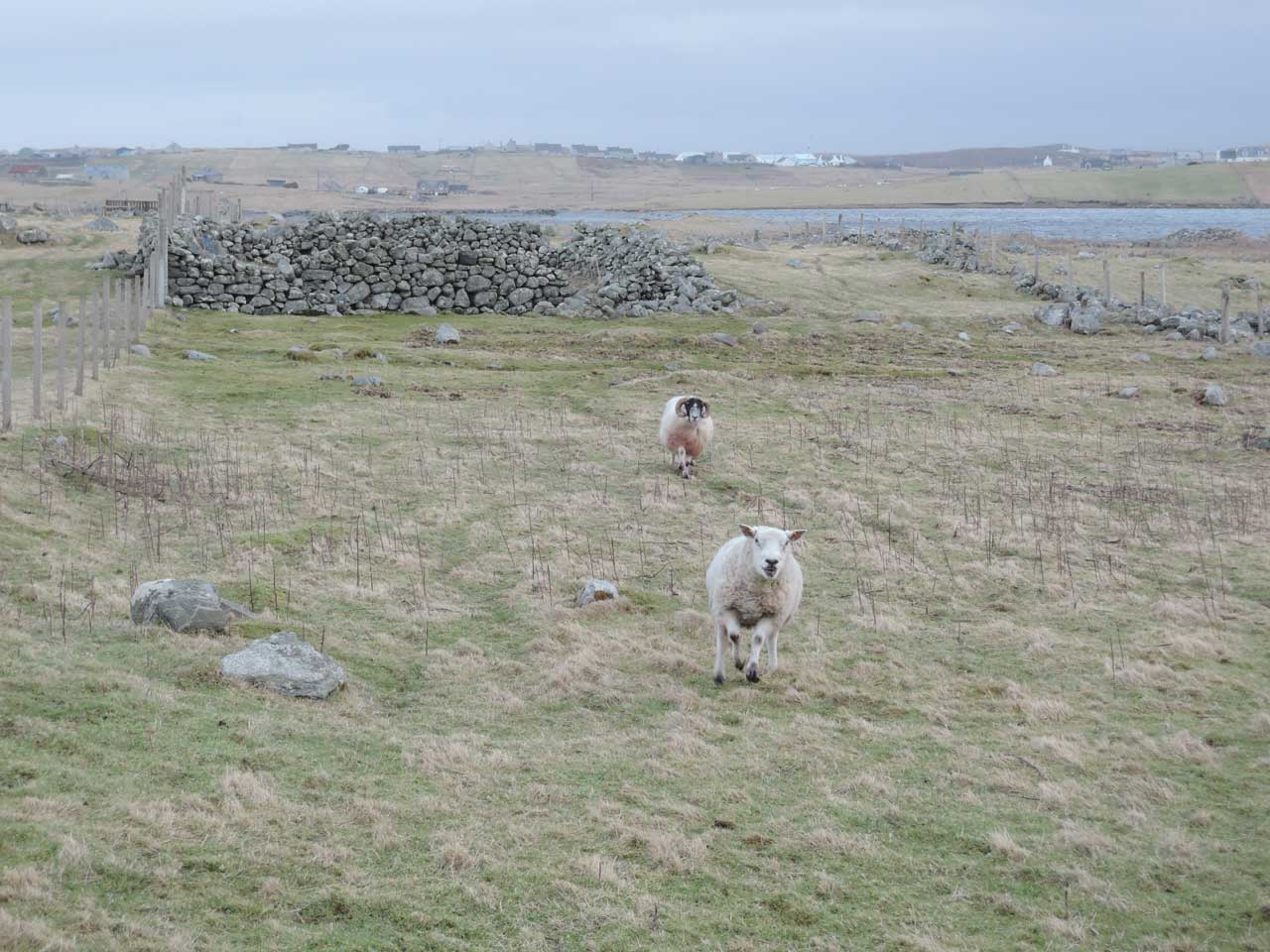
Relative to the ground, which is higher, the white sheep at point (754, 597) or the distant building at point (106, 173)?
the distant building at point (106, 173)

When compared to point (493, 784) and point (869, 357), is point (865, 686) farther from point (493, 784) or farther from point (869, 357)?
point (869, 357)

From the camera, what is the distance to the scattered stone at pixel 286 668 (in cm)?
1102

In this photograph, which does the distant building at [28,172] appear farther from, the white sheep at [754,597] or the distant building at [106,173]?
the white sheep at [754,597]

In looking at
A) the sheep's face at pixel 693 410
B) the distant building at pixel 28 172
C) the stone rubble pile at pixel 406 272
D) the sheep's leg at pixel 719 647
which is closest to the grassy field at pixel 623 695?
the sheep's leg at pixel 719 647

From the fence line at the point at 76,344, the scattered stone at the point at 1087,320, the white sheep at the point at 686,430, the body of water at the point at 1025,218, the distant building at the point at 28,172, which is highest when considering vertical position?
the distant building at the point at 28,172

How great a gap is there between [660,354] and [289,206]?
89.7m

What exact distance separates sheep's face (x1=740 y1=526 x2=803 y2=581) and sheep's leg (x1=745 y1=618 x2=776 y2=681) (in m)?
0.46

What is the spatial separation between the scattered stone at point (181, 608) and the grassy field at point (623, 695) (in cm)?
29

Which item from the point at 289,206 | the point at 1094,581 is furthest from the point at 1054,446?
the point at 289,206

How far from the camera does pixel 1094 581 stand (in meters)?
15.4

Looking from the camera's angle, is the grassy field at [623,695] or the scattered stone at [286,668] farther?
the scattered stone at [286,668]

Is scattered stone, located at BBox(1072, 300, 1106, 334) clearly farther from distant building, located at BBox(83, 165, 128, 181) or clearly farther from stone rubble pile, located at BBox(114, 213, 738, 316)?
distant building, located at BBox(83, 165, 128, 181)

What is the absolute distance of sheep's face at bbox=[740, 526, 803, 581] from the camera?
1189cm

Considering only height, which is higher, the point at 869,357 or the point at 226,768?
the point at 869,357
